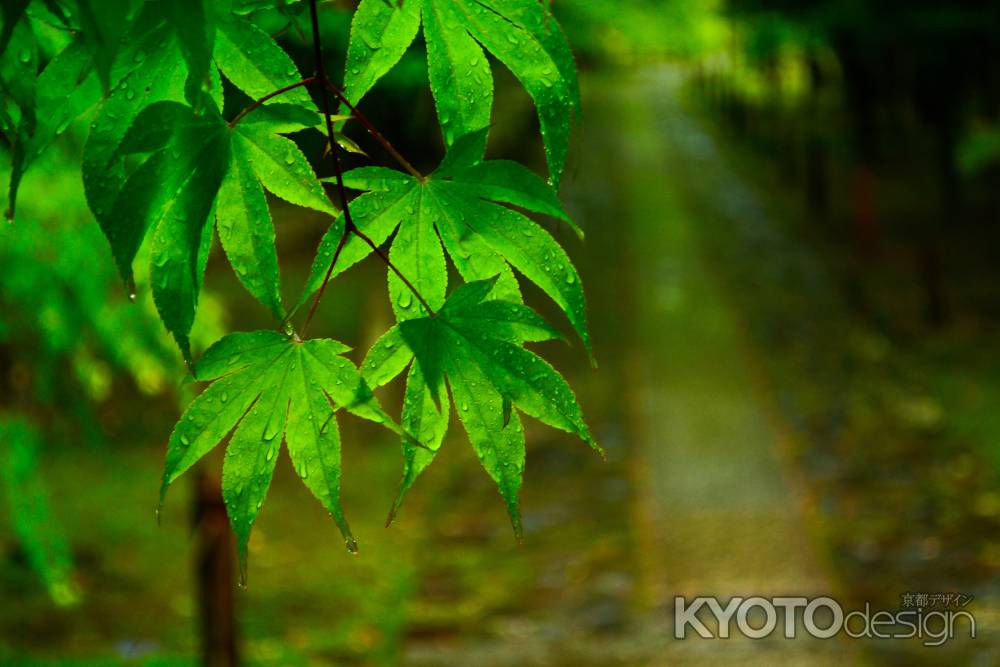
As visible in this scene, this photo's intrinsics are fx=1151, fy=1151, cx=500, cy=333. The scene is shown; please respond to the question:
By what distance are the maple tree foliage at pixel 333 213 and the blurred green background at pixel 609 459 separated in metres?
0.09

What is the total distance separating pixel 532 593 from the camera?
812 centimetres

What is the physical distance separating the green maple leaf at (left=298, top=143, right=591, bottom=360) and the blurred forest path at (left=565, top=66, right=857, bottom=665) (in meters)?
0.08

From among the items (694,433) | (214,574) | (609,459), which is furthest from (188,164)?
(609,459)

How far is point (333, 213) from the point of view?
42.4 inches

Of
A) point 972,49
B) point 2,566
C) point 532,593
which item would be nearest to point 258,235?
point 532,593

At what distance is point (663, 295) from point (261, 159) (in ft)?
50.5

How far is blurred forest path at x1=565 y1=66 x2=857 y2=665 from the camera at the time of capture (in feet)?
25.3

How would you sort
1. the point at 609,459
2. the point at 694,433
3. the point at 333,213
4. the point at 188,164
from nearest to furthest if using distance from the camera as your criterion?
the point at 188,164, the point at 333,213, the point at 694,433, the point at 609,459

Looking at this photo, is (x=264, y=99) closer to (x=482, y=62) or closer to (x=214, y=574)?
(x=482, y=62)

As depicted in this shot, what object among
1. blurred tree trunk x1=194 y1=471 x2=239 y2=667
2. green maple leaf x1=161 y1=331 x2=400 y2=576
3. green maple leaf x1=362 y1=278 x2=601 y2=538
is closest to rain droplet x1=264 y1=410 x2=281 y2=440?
green maple leaf x1=161 y1=331 x2=400 y2=576

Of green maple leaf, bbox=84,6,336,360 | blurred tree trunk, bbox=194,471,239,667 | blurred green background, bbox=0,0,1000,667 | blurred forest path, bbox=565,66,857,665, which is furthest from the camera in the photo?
blurred forest path, bbox=565,66,857,665

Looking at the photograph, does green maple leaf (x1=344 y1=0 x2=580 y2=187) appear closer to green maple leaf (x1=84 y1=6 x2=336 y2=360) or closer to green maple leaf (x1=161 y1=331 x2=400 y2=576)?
green maple leaf (x1=84 y1=6 x2=336 y2=360)

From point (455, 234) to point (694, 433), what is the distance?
32.8 feet

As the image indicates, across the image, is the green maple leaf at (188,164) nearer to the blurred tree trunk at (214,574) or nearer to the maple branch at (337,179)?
the maple branch at (337,179)
